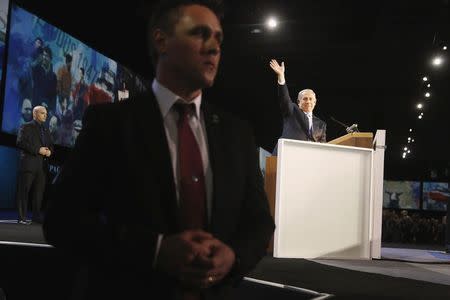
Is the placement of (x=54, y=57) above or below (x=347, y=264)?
above

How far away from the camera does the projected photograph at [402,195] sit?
22.5 m

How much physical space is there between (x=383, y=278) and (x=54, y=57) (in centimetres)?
576

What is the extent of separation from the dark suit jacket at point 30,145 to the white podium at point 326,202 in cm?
295

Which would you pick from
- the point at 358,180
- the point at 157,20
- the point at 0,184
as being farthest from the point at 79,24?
the point at 157,20

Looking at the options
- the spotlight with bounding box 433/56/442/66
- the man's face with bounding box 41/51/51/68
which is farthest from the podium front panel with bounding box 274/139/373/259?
the spotlight with bounding box 433/56/442/66

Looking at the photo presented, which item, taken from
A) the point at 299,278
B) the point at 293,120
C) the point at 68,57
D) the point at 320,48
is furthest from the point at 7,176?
the point at 299,278

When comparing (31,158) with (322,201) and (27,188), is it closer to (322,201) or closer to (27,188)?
(27,188)

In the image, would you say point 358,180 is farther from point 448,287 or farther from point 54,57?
point 54,57

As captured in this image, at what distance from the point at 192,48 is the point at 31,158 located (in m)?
5.04

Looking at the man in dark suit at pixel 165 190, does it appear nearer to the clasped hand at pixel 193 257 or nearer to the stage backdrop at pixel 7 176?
the clasped hand at pixel 193 257

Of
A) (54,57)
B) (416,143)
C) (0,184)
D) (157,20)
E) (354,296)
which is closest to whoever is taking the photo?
(157,20)

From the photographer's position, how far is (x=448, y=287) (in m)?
3.09

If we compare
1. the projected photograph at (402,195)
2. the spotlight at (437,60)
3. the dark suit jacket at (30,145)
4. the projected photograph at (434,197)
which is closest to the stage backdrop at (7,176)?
the dark suit jacket at (30,145)

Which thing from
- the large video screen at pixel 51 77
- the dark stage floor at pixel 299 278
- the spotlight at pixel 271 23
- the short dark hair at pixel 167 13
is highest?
the spotlight at pixel 271 23
